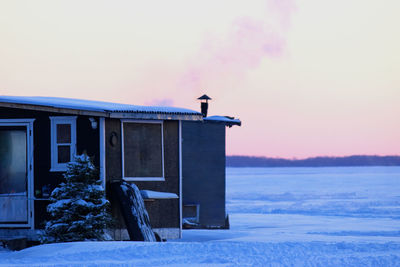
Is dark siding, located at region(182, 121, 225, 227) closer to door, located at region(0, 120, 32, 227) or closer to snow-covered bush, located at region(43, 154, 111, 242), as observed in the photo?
door, located at region(0, 120, 32, 227)

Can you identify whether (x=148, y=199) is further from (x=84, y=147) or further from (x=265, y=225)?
(x=265, y=225)

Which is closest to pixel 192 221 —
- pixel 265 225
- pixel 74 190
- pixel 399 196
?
pixel 265 225

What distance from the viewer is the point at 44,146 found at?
15.9 meters

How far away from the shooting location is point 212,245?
44.4 feet

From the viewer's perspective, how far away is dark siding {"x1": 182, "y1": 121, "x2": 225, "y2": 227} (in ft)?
83.7

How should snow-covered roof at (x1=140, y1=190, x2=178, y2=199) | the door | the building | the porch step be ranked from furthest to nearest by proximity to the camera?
1. snow-covered roof at (x1=140, y1=190, x2=178, y2=199)
2. the door
3. the building
4. the porch step

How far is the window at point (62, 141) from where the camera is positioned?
51.7 feet

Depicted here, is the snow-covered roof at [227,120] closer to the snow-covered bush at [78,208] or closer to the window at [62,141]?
the window at [62,141]

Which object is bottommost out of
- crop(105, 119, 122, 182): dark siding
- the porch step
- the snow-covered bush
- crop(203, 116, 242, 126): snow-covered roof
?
the porch step

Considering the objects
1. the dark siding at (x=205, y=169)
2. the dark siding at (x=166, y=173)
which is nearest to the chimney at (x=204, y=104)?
the dark siding at (x=205, y=169)

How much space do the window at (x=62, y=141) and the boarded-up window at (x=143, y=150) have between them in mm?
1366

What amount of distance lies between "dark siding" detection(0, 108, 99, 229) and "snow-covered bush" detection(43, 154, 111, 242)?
793mm

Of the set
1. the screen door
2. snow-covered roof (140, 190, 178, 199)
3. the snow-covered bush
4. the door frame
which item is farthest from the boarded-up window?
the screen door

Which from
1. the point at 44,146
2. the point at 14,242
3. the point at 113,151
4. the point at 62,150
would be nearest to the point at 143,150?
the point at 113,151
